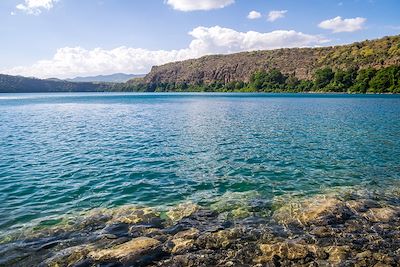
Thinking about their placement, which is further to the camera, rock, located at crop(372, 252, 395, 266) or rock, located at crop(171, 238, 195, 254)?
rock, located at crop(171, 238, 195, 254)

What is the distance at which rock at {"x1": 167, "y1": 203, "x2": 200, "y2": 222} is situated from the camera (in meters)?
15.2

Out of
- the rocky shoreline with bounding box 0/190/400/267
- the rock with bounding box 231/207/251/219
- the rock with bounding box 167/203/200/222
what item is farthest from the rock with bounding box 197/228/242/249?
the rock with bounding box 167/203/200/222

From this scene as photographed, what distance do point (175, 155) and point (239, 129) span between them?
19.8m

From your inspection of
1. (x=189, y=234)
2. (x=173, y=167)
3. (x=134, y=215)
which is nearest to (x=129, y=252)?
(x=189, y=234)

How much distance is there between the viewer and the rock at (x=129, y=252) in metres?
11.2

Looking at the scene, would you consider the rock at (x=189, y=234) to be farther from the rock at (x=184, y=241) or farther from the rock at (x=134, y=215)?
the rock at (x=134, y=215)

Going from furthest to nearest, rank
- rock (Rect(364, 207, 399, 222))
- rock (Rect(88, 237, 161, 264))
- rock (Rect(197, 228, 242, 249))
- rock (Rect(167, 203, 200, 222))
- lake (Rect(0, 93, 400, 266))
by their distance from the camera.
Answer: lake (Rect(0, 93, 400, 266)) < rock (Rect(167, 203, 200, 222)) < rock (Rect(364, 207, 399, 222)) < rock (Rect(197, 228, 242, 249)) < rock (Rect(88, 237, 161, 264))

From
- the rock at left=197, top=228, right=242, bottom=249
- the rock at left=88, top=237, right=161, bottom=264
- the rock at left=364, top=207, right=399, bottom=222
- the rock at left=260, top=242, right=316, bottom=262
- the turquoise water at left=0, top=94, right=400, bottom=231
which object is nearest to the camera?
the rock at left=88, top=237, right=161, bottom=264

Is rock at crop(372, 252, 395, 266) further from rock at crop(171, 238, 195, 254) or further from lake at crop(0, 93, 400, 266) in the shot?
rock at crop(171, 238, 195, 254)

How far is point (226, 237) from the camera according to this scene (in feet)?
42.6

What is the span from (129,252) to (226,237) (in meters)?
3.99

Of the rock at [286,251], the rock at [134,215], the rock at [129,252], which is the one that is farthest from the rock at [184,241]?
the rock at [286,251]

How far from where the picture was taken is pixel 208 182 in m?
21.0

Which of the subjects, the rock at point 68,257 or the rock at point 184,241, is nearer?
the rock at point 68,257
